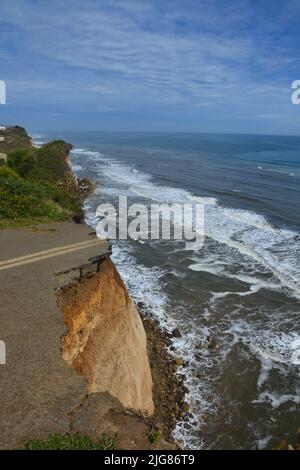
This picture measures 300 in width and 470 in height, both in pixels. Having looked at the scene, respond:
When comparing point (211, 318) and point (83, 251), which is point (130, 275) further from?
point (83, 251)

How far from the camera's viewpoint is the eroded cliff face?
7281 millimetres

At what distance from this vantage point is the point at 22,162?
33188 mm

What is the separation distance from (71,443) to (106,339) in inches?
156

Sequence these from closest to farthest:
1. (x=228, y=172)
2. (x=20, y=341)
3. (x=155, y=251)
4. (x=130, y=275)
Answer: (x=20, y=341)
(x=130, y=275)
(x=155, y=251)
(x=228, y=172)

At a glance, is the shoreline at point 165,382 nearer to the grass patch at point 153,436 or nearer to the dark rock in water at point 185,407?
the dark rock in water at point 185,407

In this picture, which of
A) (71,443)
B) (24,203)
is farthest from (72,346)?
(24,203)

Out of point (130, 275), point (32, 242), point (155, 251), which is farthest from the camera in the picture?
point (155, 251)

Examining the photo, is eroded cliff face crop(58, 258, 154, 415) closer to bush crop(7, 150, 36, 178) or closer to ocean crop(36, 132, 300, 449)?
ocean crop(36, 132, 300, 449)

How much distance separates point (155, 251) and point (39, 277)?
48.3 feet

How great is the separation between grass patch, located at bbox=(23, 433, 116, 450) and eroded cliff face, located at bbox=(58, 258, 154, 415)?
182 centimetres

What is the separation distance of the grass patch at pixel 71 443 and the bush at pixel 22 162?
100 feet

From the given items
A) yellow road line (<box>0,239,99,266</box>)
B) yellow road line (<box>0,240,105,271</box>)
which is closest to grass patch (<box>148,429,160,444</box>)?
yellow road line (<box>0,240,105,271</box>)

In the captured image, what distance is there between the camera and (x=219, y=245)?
960 inches
